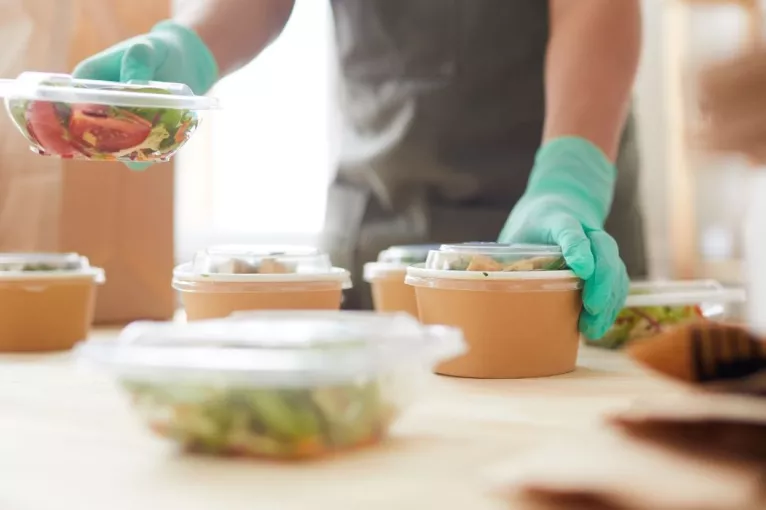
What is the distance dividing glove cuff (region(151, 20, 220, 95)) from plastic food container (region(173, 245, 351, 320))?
28 cm

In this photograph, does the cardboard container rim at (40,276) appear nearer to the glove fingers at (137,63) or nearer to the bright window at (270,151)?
the glove fingers at (137,63)

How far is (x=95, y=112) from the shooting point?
0.73 meters

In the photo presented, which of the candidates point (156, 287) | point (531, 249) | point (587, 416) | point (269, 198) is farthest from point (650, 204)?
point (587, 416)

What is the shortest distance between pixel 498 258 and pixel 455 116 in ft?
1.95

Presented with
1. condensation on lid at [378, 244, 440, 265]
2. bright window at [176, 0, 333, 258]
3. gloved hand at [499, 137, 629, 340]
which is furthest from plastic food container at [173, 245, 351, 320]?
bright window at [176, 0, 333, 258]

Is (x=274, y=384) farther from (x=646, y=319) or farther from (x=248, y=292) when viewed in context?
(x=646, y=319)

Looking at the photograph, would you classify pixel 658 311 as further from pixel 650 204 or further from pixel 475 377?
pixel 650 204

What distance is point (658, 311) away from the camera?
923mm

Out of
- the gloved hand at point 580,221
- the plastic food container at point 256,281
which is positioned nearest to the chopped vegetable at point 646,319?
the gloved hand at point 580,221

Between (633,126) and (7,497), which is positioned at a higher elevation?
(633,126)

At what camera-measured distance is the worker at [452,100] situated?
3.48ft

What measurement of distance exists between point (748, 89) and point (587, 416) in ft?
0.98

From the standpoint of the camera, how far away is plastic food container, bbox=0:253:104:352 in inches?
37.3

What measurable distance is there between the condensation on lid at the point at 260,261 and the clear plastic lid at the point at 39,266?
18cm
